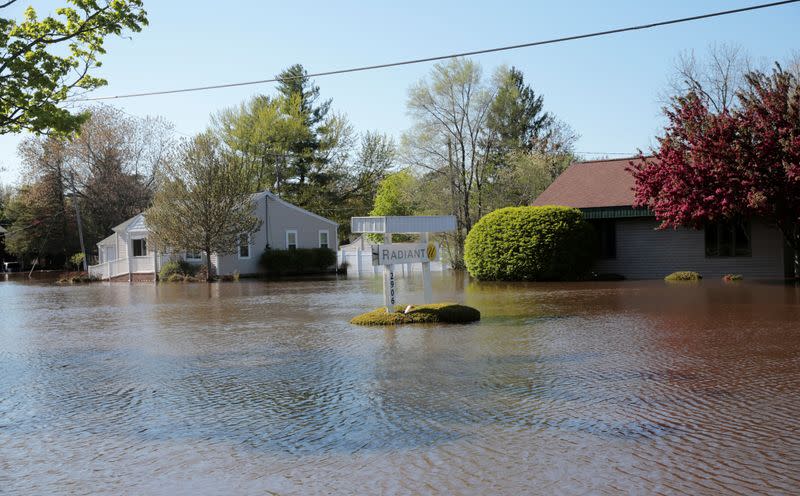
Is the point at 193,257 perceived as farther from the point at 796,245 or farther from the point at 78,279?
the point at 796,245

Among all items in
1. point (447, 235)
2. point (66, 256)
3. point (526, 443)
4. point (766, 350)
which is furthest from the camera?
point (66, 256)

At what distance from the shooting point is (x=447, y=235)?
41.7 metres

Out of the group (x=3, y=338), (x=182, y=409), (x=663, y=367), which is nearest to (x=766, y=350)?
(x=663, y=367)

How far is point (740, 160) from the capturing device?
2045 centimetres

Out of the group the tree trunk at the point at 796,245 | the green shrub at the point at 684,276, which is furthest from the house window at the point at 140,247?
the tree trunk at the point at 796,245

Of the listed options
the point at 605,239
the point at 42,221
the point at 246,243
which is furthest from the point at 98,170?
the point at 605,239

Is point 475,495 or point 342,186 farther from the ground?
point 342,186

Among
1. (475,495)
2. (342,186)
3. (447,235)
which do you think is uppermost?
(342,186)

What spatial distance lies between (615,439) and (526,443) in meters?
0.71

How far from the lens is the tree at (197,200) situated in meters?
33.2

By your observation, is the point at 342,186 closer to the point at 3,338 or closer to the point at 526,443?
the point at 3,338

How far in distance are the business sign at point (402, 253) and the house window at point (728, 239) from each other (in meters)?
15.0

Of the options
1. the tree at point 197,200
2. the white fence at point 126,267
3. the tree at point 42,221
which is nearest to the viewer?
the tree at point 197,200

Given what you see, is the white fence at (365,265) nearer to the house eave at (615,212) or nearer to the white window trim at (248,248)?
the white window trim at (248,248)
